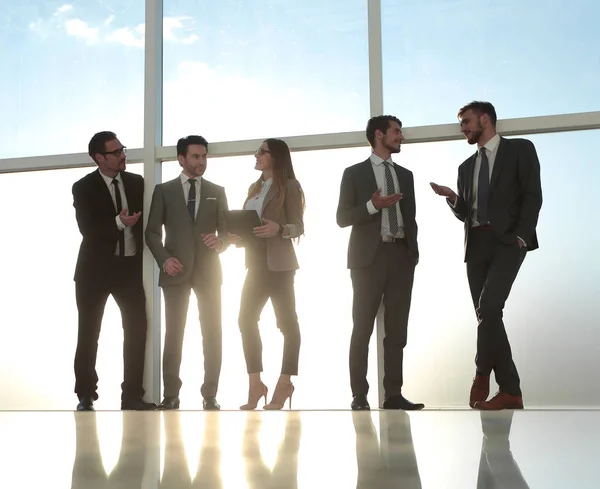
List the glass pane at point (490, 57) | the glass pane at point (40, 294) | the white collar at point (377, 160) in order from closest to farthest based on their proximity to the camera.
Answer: the white collar at point (377, 160) → the glass pane at point (490, 57) → the glass pane at point (40, 294)

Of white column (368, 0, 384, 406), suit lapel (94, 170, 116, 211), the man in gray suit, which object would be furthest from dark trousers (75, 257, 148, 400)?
white column (368, 0, 384, 406)

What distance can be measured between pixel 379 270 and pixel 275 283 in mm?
570

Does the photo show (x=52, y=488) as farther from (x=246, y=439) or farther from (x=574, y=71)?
(x=574, y=71)

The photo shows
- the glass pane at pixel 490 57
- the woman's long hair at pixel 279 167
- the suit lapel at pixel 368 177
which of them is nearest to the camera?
the suit lapel at pixel 368 177

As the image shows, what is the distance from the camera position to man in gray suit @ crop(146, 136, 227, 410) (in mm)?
4551

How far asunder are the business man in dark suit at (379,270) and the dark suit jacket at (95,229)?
130cm

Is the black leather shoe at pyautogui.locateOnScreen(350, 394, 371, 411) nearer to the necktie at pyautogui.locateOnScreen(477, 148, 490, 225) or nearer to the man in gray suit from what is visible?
the man in gray suit

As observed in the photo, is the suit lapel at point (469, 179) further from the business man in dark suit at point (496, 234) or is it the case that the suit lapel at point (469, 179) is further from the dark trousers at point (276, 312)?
the dark trousers at point (276, 312)

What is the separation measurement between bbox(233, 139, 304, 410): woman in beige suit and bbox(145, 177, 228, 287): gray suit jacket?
9.4 inches

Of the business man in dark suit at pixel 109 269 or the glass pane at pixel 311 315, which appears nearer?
the business man in dark suit at pixel 109 269

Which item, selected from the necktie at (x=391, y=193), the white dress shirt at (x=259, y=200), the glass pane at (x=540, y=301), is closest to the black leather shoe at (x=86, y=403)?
the white dress shirt at (x=259, y=200)

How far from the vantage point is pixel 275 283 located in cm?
438

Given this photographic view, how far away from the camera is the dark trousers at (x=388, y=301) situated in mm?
4195

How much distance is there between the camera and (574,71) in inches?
187
